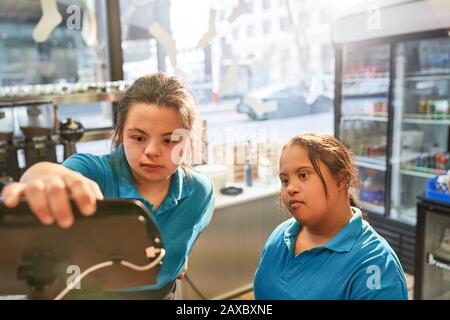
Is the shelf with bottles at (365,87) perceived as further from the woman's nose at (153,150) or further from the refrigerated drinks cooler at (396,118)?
the woman's nose at (153,150)

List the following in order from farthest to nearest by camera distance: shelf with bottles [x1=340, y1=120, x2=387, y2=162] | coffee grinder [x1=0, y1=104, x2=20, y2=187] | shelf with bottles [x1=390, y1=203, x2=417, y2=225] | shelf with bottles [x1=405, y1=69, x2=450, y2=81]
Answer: shelf with bottles [x1=340, y1=120, x2=387, y2=162]
shelf with bottles [x1=390, y1=203, x2=417, y2=225]
shelf with bottles [x1=405, y1=69, x2=450, y2=81]
coffee grinder [x1=0, y1=104, x2=20, y2=187]

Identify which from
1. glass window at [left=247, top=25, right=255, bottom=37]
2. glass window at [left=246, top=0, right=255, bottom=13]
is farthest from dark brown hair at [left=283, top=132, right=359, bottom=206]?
glass window at [left=247, top=25, right=255, bottom=37]

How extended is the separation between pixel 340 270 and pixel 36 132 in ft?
4.34

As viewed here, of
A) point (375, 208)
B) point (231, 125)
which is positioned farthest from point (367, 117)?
point (231, 125)

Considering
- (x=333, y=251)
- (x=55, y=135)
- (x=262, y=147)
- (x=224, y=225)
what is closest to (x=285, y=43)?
(x=262, y=147)

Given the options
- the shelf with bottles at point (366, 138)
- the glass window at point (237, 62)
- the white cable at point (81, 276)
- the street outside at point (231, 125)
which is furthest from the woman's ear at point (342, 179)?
the shelf with bottles at point (366, 138)

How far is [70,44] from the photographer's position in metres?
2.13

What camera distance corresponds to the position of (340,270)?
59cm

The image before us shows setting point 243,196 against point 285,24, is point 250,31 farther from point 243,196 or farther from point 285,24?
point 243,196

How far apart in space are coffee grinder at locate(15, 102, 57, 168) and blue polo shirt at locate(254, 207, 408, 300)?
1136 mm

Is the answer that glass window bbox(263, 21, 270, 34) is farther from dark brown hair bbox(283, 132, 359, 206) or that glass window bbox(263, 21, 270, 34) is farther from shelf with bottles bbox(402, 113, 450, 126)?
shelf with bottles bbox(402, 113, 450, 126)

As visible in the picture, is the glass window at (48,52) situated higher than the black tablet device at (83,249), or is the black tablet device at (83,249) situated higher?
the glass window at (48,52)

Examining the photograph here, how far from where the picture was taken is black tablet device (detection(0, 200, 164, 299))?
36cm

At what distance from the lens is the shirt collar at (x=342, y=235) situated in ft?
1.98
